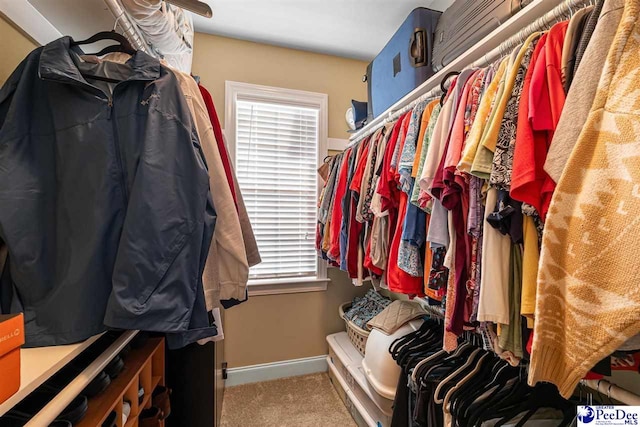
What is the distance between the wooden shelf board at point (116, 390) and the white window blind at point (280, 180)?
1195 millimetres

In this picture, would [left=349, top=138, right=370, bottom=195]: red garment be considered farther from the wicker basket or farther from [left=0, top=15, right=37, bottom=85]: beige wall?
[left=0, top=15, right=37, bottom=85]: beige wall

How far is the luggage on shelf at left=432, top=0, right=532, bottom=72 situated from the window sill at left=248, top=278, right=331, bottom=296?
1.80m

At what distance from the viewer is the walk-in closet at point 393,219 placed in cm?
54

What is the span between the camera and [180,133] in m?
0.81

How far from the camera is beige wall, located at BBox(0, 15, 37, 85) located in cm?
86

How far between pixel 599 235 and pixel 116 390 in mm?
1328

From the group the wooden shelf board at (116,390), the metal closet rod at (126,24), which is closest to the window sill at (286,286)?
the wooden shelf board at (116,390)

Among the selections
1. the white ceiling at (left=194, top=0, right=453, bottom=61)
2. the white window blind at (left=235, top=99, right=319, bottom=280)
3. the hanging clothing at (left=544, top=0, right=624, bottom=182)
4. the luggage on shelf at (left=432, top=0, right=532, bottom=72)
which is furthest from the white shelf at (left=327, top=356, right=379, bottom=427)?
the white ceiling at (left=194, top=0, right=453, bottom=61)

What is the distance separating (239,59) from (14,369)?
7.91 ft

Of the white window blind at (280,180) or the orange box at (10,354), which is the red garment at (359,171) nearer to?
the white window blind at (280,180)

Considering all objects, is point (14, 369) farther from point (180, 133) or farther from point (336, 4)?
point (336, 4)

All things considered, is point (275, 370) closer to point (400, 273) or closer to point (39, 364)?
point (400, 273)

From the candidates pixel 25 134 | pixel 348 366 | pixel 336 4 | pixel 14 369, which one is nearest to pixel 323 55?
pixel 336 4

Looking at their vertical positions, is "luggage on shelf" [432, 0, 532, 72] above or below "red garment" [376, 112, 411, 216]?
above
